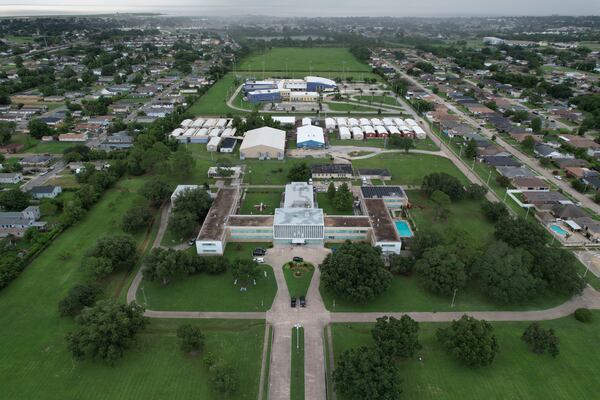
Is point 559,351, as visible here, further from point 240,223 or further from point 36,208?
point 36,208

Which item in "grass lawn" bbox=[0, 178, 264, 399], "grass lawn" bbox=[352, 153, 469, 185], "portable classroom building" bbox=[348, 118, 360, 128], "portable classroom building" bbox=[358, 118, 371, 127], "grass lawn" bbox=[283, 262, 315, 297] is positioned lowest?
"grass lawn" bbox=[0, 178, 264, 399]

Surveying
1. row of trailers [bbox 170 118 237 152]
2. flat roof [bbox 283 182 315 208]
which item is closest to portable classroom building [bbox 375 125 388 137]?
row of trailers [bbox 170 118 237 152]

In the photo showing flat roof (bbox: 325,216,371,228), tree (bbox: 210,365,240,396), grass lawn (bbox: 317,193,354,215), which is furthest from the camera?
grass lawn (bbox: 317,193,354,215)

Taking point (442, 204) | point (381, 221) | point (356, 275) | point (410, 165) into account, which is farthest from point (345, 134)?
point (356, 275)

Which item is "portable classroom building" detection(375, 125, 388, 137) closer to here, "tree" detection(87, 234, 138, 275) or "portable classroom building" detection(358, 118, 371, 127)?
"portable classroom building" detection(358, 118, 371, 127)

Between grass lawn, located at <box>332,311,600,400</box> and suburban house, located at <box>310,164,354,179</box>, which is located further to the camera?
suburban house, located at <box>310,164,354,179</box>

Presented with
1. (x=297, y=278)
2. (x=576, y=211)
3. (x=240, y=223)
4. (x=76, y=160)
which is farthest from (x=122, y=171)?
(x=576, y=211)
